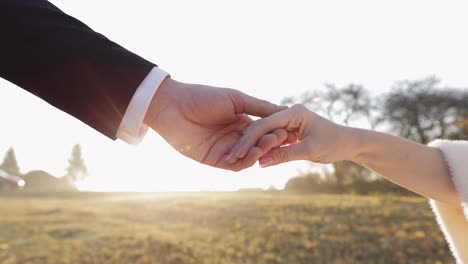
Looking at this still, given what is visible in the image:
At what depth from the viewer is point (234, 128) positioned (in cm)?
262

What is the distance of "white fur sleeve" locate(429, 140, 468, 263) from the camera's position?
217 cm

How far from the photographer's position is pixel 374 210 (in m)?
11.9

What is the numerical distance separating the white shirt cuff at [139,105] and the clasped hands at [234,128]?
0.09 metres

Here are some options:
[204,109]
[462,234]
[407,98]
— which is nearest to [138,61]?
[204,109]

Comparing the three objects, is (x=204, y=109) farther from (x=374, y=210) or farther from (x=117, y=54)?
(x=374, y=210)

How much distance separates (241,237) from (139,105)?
7.49 metres

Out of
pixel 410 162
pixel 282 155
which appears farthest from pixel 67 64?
pixel 410 162

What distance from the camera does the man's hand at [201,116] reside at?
8.00 feet

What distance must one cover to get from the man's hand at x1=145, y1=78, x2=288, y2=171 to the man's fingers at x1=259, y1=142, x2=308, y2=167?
22cm

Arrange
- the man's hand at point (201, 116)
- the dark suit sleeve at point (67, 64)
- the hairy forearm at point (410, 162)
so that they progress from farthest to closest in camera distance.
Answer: the man's hand at point (201, 116), the hairy forearm at point (410, 162), the dark suit sleeve at point (67, 64)

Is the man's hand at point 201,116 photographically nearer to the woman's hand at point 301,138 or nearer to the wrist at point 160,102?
the wrist at point 160,102

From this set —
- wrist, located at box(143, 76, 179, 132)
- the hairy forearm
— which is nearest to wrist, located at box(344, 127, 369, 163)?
the hairy forearm

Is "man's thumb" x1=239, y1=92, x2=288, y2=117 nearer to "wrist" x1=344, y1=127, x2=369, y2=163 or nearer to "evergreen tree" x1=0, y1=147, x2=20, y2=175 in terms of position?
"wrist" x1=344, y1=127, x2=369, y2=163

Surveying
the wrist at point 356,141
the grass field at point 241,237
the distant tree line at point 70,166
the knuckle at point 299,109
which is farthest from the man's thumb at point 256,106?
the distant tree line at point 70,166
